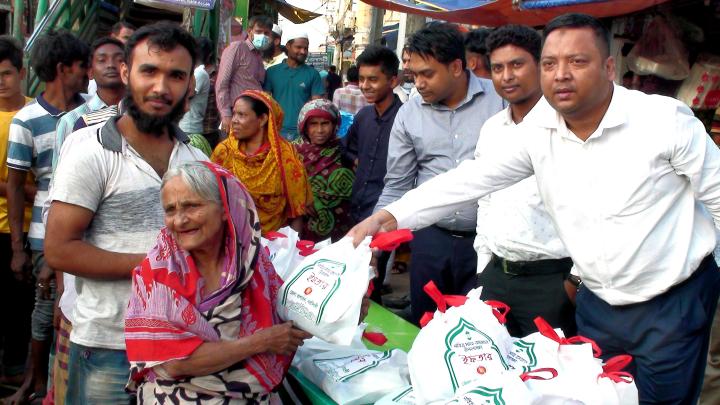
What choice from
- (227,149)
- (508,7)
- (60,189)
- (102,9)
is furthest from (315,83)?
(60,189)

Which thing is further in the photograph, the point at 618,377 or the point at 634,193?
the point at 634,193

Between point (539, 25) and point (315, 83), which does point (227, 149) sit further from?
point (539, 25)

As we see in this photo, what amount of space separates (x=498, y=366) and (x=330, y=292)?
570 millimetres

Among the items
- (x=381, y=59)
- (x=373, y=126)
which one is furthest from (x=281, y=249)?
(x=381, y=59)

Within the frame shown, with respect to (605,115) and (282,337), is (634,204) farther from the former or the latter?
(282,337)

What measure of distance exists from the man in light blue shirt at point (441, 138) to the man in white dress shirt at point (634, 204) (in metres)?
1.19

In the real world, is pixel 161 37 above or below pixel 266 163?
above

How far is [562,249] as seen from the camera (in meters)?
2.94

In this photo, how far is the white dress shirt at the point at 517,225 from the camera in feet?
9.65

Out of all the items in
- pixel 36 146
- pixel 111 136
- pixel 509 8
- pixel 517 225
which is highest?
pixel 509 8

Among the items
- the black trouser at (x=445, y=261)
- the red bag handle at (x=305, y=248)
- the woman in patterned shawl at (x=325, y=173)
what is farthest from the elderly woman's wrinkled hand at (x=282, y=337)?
the woman in patterned shawl at (x=325, y=173)

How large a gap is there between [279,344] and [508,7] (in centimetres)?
474

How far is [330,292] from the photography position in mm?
2156

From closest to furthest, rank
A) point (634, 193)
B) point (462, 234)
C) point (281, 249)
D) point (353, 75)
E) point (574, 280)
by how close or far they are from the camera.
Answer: point (634, 193) < point (574, 280) < point (281, 249) < point (462, 234) < point (353, 75)
